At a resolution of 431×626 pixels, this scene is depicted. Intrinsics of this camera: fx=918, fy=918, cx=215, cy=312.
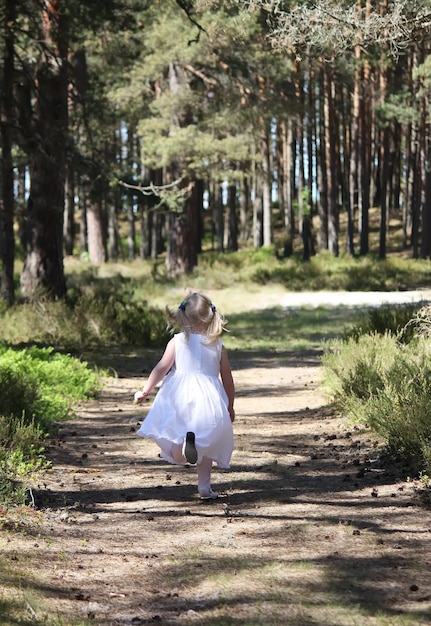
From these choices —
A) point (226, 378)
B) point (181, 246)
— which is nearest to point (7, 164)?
point (226, 378)

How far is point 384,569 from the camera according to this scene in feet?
15.6

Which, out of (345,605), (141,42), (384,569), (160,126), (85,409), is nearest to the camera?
(345,605)

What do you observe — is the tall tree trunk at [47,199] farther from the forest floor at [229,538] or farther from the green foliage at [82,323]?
the forest floor at [229,538]

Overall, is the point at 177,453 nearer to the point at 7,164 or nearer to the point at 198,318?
the point at 198,318

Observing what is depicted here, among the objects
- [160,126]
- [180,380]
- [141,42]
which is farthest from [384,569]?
[141,42]

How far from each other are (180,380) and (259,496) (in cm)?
102

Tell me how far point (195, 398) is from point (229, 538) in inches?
46.7

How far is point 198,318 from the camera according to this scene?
21.5 feet

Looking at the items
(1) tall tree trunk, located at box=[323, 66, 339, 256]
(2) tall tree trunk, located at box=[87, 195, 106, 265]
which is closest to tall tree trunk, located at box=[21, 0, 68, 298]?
(2) tall tree trunk, located at box=[87, 195, 106, 265]

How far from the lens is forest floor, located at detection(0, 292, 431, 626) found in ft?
13.9

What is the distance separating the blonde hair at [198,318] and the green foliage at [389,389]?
5.60 feet

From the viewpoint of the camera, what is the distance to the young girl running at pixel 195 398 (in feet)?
20.6

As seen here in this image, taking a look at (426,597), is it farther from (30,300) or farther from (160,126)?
(160,126)

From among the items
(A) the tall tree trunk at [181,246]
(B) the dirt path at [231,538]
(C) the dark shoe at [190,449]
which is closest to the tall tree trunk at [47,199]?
(B) the dirt path at [231,538]
